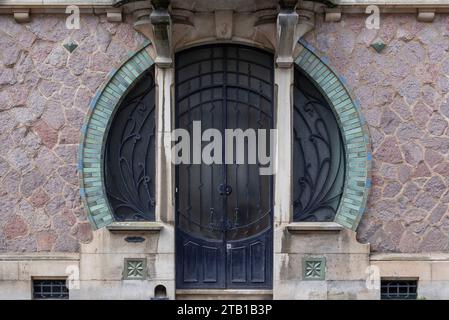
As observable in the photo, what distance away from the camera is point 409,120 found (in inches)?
336

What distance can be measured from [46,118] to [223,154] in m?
2.22

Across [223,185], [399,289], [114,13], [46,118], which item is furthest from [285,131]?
[46,118]

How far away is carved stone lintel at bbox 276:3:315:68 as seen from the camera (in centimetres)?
802

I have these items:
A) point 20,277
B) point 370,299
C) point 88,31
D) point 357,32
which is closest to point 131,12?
point 88,31

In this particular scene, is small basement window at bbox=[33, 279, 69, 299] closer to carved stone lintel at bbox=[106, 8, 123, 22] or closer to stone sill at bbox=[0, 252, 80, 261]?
stone sill at bbox=[0, 252, 80, 261]

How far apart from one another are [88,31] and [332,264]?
4095mm

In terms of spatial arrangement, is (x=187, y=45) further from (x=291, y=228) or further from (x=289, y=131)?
(x=291, y=228)

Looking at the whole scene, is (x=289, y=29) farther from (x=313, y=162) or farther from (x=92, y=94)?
(x=92, y=94)

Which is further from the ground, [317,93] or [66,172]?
[317,93]

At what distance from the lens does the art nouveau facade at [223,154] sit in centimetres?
842

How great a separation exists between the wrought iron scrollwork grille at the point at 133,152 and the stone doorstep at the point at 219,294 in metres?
1.13

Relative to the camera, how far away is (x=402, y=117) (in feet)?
28.0

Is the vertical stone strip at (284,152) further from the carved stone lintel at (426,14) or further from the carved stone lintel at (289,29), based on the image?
the carved stone lintel at (426,14)

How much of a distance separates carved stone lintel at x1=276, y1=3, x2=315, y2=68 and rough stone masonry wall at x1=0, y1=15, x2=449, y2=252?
7.7 inches
